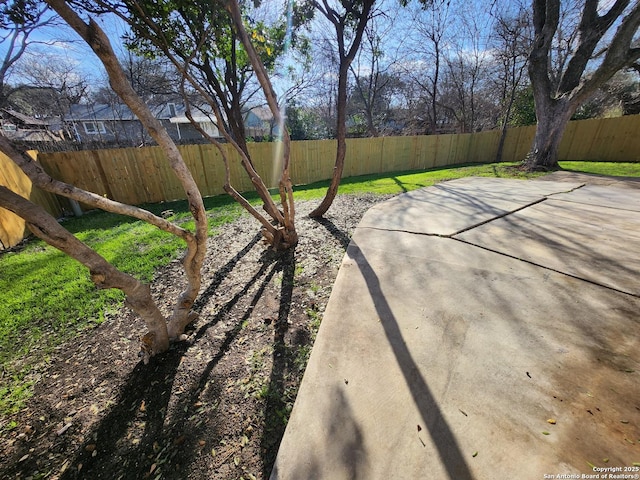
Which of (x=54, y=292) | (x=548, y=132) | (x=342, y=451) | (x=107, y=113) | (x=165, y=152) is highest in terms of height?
(x=107, y=113)

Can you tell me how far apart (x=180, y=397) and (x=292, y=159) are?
364 inches

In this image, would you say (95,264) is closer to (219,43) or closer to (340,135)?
(340,135)

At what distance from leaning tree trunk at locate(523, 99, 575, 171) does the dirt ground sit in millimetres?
9901

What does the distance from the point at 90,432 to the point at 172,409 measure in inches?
16.0

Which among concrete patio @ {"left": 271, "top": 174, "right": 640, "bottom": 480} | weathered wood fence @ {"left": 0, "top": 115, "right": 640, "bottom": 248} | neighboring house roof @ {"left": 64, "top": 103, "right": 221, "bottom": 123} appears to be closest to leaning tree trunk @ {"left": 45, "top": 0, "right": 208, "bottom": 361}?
concrete patio @ {"left": 271, "top": 174, "right": 640, "bottom": 480}

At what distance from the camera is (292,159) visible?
9.73m

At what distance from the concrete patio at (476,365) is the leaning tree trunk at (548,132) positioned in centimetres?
702

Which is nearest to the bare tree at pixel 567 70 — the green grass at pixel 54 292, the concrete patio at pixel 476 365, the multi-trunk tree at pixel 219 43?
the concrete patio at pixel 476 365

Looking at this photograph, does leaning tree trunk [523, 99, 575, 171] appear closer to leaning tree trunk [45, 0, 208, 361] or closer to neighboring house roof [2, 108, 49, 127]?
leaning tree trunk [45, 0, 208, 361]

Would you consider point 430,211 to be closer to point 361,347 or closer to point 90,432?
point 361,347

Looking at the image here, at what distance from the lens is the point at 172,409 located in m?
1.42

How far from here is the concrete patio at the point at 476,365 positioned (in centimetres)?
106

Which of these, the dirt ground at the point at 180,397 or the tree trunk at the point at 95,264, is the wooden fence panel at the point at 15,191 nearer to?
the dirt ground at the point at 180,397

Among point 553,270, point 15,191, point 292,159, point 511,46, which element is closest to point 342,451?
point 553,270
